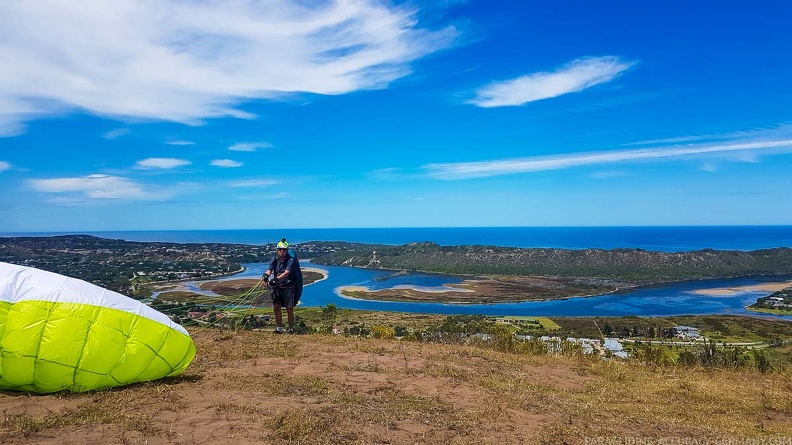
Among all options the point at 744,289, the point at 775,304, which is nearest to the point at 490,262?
the point at 744,289

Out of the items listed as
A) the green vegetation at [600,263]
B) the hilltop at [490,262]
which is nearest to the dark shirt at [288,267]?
the hilltop at [490,262]

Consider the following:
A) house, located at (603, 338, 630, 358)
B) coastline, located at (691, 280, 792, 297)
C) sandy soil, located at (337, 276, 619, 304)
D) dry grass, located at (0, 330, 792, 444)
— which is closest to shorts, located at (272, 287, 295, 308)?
dry grass, located at (0, 330, 792, 444)

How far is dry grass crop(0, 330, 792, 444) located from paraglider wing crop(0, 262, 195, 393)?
0.19 meters

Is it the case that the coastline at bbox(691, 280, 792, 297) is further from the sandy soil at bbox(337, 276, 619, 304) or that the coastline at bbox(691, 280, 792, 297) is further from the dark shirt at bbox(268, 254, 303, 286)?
the dark shirt at bbox(268, 254, 303, 286)

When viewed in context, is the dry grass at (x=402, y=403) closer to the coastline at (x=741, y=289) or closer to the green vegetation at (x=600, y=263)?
the coastline at (x=741, y=289)

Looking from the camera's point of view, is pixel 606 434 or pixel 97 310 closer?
pixel 606 434

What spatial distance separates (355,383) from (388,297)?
171ft

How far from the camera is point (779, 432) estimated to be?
203 inches

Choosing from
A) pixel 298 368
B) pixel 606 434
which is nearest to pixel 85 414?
A: pixel 298 368

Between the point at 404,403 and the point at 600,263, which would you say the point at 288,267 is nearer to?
the point at 404,403

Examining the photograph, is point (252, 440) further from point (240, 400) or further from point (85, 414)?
point (85, 414)

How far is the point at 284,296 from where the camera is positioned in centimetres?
977

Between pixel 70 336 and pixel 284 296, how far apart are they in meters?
4.83

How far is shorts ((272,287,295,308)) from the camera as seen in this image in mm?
9734
